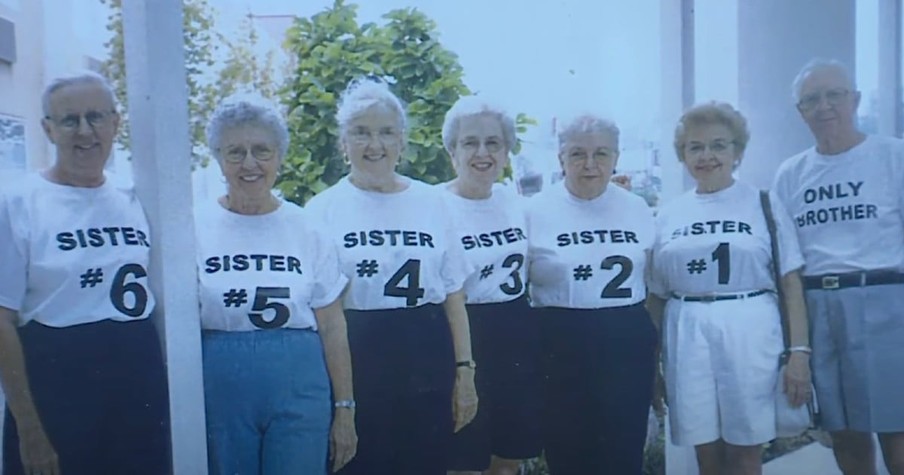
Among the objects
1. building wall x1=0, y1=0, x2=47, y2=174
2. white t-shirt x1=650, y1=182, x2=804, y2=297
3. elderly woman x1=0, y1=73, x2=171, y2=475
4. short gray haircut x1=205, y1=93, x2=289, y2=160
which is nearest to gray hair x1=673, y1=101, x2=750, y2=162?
white t-shirt x1=650, y1=182, x2=804, y2=297

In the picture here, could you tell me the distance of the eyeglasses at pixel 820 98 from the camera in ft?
10.4

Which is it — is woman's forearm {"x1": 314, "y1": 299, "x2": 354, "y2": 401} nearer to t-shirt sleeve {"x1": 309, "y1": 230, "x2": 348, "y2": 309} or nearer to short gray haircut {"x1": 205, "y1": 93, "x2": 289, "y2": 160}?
t-shirt sleeve {"x1": 309, "y1": 230, "x2": 348, "y2": 309}

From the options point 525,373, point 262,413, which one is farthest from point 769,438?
point 262,413

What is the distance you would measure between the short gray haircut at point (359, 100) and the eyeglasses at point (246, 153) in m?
0.25

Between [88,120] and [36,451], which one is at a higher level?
[88,120]

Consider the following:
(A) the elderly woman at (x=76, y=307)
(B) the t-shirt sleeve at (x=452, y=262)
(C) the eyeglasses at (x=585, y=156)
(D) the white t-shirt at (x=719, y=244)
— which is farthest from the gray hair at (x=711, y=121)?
(A) the elderly woman at (x=76, y=307)

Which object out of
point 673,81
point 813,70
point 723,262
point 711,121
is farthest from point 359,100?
point 813,70

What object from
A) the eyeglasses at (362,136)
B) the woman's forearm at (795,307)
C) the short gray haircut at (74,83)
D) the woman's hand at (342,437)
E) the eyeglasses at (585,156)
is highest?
the short gray haircut at (74,83)

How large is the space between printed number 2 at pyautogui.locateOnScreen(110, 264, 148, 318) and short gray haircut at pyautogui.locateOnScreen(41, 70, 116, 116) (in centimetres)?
52

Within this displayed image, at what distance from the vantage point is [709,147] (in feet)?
10.3

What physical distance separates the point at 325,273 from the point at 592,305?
3.22 ft

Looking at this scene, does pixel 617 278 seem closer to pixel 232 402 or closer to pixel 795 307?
pixel 795 307

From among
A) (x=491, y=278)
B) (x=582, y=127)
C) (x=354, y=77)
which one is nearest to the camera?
(x=354, y=77)

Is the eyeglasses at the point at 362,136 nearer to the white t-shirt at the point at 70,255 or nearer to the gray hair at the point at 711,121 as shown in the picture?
the white t-shirt at the point at 70,255
